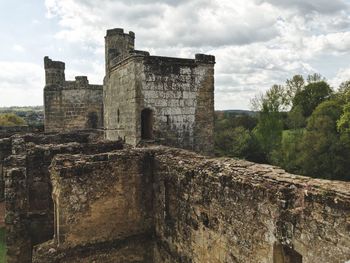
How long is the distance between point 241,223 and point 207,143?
8286 millimetres

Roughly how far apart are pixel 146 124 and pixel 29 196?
465 cm

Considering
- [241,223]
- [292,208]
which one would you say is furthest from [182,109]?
[292,208]

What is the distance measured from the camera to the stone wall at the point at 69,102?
82.2 feet

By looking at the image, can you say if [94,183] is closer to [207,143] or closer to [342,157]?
[207,143]

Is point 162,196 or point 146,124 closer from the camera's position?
point 162,196

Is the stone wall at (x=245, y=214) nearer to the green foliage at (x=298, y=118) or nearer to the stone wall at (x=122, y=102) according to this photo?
the stone wall at (x=122, y=102)

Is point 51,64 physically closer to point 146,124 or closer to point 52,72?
point 52,72

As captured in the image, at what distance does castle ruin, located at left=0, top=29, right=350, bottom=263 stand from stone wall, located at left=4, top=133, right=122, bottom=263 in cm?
3

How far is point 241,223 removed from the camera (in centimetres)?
558

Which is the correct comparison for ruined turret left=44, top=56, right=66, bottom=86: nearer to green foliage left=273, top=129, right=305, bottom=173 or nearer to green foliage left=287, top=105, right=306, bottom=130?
green foliage left=273, top=129, right=305, bottom=173

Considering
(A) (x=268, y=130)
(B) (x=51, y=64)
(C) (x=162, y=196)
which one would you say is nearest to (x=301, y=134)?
(A) (x=268, y=130)

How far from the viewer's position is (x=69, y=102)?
25141 millimetres

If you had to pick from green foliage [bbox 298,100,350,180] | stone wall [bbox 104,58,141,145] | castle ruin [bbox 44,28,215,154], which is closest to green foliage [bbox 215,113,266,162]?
green foliage [bbox 298,100,350,180]

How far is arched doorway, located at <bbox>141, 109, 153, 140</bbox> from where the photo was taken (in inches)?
485
